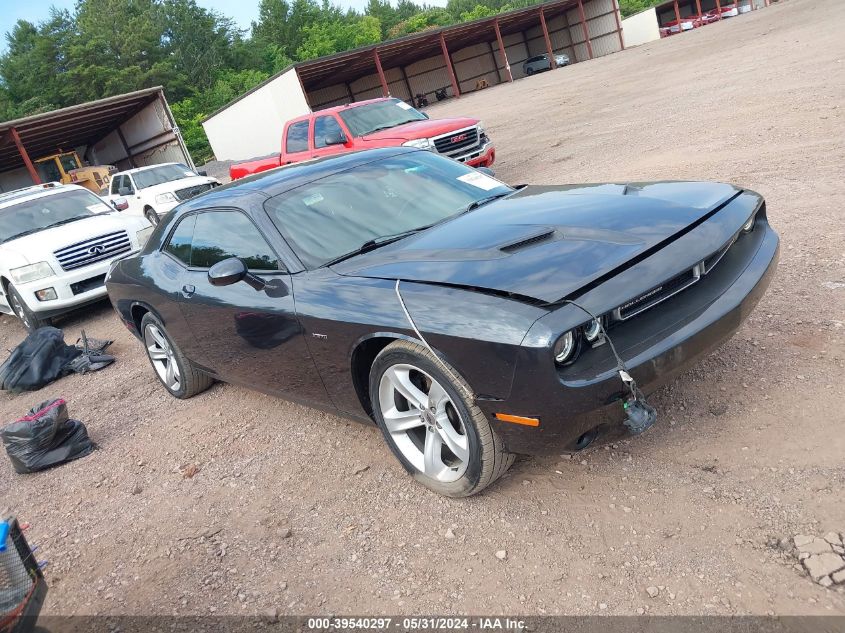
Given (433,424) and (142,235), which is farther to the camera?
(142,235)

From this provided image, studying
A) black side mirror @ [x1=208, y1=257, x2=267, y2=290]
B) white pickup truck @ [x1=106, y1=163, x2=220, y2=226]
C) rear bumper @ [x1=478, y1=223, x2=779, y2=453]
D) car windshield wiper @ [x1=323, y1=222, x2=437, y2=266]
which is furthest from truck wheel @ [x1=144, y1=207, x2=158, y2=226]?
rear bumper @ [x1=478, y1=223, x2=779, y2=453]

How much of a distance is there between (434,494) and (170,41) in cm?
7721

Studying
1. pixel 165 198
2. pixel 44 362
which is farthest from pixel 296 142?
pixel 44 362

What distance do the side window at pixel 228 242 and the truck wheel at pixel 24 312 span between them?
5224mm

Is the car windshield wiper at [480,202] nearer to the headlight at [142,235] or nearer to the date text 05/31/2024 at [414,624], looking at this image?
the date text 05/31/2024 at [414,624]

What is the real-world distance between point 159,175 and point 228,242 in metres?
14.2

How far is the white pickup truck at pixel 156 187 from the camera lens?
15.7m

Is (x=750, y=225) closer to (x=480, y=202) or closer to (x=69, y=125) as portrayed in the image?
(x=480, y=202)

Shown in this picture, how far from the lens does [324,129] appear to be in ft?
39.1

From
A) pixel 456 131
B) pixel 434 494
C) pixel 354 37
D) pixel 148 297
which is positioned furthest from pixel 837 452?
pixel 354 37

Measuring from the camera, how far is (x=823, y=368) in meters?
3.34

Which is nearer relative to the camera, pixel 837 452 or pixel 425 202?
pixel 837 452

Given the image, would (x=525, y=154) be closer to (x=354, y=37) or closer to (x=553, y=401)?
(x=553, y=401)

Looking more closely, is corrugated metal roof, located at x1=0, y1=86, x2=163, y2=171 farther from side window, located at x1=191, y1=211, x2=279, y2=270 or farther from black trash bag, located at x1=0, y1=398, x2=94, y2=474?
side window, located at x1=191, y1=211, x2=279, y2=270
